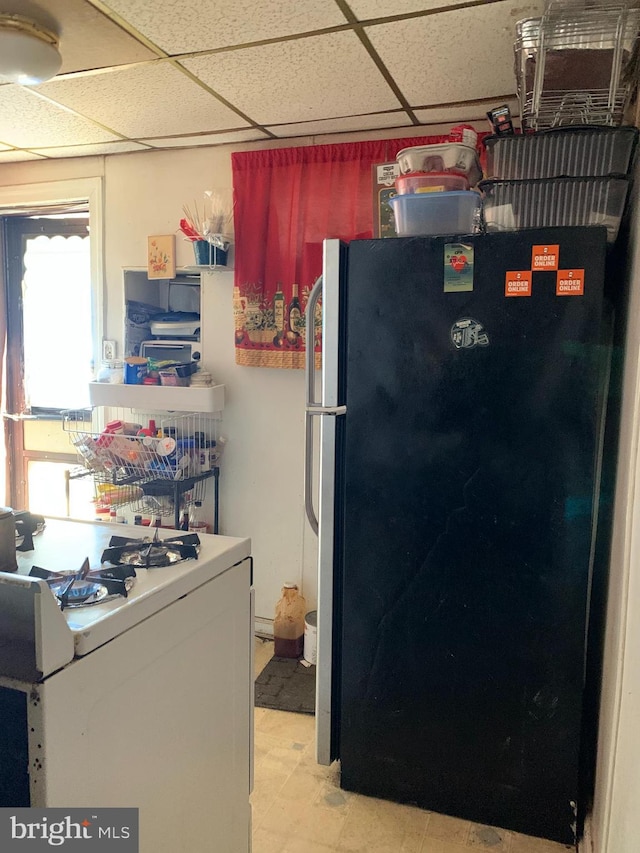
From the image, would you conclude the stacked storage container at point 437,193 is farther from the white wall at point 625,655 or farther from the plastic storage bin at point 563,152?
the white wall at point 625,655

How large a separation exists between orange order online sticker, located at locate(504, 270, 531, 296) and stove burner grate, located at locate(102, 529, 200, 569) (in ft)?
3.43

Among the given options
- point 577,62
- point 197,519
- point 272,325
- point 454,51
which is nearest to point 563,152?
point 577,62

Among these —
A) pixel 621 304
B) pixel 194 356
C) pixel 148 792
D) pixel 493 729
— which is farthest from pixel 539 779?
pixel 194 356

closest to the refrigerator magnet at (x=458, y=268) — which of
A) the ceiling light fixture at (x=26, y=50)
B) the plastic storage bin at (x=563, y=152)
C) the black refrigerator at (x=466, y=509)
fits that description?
the black refrigerator at (x=466, y=509)

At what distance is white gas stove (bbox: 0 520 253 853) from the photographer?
88 centimetres

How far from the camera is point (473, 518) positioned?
178cm

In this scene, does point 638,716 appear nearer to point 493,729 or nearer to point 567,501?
point 567,501

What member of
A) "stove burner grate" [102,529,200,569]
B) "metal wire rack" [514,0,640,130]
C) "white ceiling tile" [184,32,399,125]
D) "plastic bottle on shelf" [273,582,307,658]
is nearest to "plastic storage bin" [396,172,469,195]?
"metal wire rack" [514,0,640,130]

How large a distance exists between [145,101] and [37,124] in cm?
63

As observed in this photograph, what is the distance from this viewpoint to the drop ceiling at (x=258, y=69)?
1.67 meters

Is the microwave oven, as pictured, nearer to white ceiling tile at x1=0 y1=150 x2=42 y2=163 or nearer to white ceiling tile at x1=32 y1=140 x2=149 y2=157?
white ceiling tile at x1=32 y1=140 x2=149 y2=157

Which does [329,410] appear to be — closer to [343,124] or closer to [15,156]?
[343,124]

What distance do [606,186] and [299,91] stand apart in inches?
44.9

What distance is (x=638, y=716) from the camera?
112cm
